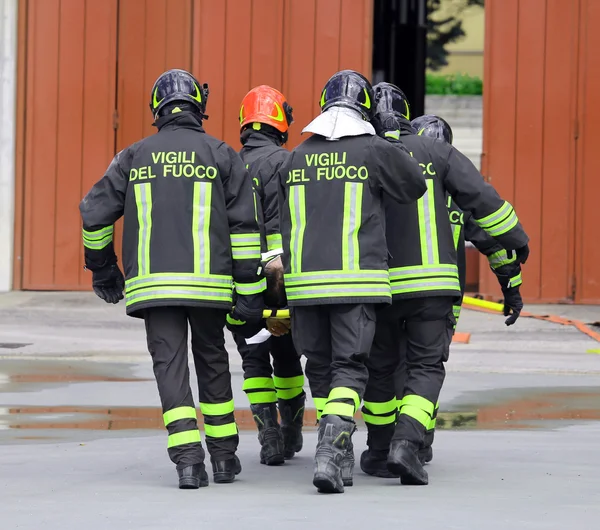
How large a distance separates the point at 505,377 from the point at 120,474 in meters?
4.32

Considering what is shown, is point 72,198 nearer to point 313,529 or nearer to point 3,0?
point 3,0

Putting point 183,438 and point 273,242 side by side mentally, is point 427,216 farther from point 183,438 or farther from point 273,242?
point 183,438

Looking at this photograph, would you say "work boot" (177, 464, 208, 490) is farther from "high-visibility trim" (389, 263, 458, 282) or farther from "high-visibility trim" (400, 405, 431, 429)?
"high-visibility trim" (389, 263, 458, 282)

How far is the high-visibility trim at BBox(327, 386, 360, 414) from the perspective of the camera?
6191 millimetres

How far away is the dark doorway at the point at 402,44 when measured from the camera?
75.4ft

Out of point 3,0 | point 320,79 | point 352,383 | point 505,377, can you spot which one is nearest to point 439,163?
point 352,383

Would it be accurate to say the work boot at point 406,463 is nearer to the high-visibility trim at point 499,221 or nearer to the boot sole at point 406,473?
the boot sole at point 406,473

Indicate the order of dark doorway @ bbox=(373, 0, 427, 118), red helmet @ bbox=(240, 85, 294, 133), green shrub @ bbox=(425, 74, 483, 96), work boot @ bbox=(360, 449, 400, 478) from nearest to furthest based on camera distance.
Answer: work boot @ bbox=(360, 449, 400, 478), red helmet @ bbox=(240, 85, 294, 133), dark doorway @ bbox=(373, 0, 427, 118), green shrub @ bbox=(425, 74, 483, 96)

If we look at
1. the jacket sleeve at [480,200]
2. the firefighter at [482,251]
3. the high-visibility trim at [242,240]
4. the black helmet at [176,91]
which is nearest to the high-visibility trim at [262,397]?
the firefighter at [482,251]

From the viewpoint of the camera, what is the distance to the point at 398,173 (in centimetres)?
Result: 626

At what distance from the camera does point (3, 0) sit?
15031 mm

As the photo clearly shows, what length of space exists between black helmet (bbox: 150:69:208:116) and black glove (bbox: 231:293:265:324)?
0.93 m

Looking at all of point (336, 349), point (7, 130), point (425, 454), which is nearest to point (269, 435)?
point (425, 454)

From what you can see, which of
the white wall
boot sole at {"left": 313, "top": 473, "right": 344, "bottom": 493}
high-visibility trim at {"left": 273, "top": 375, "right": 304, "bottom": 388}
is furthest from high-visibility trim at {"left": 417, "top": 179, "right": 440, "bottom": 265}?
the white wall
